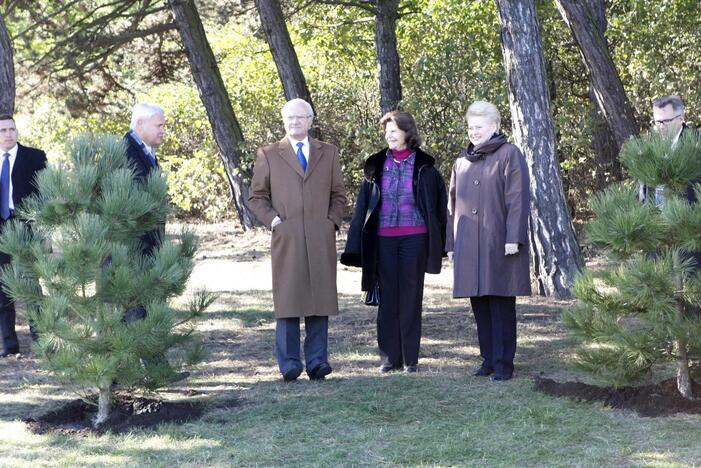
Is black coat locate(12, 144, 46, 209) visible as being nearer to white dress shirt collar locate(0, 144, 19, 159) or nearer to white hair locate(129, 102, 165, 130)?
white dress shirt collar locate(0, 144, 19, 159)

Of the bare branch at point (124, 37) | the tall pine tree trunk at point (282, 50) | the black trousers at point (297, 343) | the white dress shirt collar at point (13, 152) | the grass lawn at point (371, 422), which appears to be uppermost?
the bare branch at point (124, 37)

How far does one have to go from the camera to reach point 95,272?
605 centimetres

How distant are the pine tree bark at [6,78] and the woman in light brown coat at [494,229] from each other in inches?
190

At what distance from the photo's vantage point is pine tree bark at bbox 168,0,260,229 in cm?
1748

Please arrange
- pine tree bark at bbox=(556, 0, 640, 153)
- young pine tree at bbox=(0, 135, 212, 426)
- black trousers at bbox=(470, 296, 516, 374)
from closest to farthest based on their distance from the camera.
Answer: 1. young pine tree at bbox=(0, 135, 212, 426)
2. black trousers at bbox=(470, 296, 516, 374)
3. pine tree bark at bbox=(556, 0, 640, 153)

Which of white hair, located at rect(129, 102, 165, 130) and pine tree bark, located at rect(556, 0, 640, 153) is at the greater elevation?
pine tree bark, located at rect(556, 0, 640, 153)

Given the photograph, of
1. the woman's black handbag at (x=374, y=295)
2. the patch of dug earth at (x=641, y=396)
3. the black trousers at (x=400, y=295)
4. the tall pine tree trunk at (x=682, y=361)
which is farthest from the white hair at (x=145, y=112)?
the tall pine tree trunk at (x=682, y=361)

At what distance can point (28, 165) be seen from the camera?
28.3 feet

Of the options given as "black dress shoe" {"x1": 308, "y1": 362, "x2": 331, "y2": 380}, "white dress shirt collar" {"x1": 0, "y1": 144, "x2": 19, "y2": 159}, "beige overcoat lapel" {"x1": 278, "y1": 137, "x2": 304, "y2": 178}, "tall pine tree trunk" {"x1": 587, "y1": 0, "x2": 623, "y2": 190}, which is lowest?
"black dress shoe" {"x1": 308, "y1": 362, "x2": 331, "y2": 380}

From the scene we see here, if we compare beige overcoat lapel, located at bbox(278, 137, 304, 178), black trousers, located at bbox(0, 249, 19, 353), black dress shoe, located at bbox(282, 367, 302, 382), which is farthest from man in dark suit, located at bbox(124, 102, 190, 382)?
black trousers, located at bbox(0, 249, 19, 353)

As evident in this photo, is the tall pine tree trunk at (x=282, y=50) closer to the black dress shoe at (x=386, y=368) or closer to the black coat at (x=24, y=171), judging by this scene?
the black coat at (x=24, y=171)

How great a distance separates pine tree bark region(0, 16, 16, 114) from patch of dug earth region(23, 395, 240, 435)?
13.6 ft

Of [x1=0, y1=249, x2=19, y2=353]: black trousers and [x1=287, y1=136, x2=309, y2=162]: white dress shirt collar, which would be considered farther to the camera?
[x1=0, y1=249, x2=19, y2=353]: black trousers

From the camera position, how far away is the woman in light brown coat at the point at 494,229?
23.5 ft
